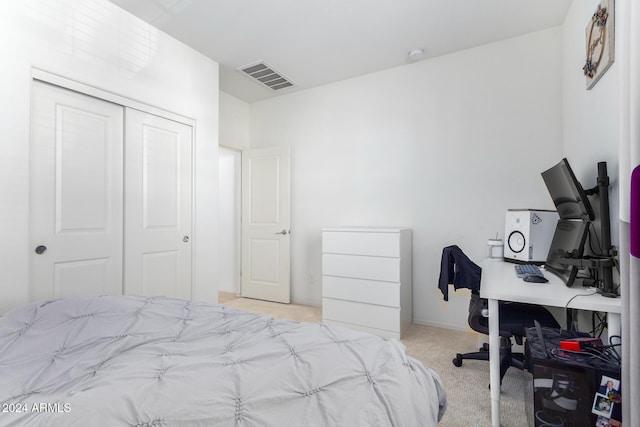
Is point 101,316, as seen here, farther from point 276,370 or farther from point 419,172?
point 419,172

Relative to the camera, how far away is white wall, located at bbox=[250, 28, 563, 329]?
2.80 metres

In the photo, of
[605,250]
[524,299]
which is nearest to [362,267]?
[524,299]

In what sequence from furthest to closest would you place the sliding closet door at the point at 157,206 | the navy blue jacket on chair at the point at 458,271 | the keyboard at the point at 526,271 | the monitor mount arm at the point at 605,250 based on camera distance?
the sliding closet door at the point at 157,206, the navy blue jacket on chair at the point at 458,271, the keyboard at the point at 526,271, the monitor mount arm at the point at 605,250

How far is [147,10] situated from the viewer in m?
2.47

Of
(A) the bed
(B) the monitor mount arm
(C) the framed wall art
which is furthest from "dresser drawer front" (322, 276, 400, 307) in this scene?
(C) the framed wall art

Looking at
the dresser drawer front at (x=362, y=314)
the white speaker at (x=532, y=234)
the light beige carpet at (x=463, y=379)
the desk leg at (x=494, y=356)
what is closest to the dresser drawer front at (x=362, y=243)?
the dresser drawer front at (x=362, y=314)

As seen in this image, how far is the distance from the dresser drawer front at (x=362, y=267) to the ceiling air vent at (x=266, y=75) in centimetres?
210

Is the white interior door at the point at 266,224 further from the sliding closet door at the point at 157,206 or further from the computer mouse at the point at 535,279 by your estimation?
the computer mouse at the point at 535,279

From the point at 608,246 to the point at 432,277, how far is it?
68.9 inches

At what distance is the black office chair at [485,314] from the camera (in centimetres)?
190

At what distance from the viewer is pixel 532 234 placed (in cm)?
233

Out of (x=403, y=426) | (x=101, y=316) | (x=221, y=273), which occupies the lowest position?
(x=221, y=273)

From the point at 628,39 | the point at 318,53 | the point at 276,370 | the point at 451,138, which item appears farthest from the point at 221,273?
the point at 628,39

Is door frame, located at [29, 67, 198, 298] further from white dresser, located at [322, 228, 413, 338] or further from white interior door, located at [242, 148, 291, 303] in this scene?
white dresser, located at [322, 228, 413, 338]
